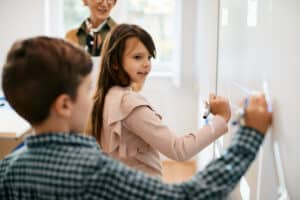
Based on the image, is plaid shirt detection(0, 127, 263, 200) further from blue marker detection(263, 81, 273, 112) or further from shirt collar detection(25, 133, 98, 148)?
blue marker detection(263, 81, 273, 112)

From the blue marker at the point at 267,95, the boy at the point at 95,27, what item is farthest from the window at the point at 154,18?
the blue marker at the point at 267,95

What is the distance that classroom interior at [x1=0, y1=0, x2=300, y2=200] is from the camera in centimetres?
80

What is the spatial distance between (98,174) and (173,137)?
489mm

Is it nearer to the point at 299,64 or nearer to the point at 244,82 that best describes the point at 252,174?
the point at 244,82

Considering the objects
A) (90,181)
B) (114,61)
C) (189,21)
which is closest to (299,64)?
(90,181)

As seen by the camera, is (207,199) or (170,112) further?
(170,112)

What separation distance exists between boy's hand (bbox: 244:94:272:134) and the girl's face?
0.57 metres

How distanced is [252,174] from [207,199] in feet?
1.36

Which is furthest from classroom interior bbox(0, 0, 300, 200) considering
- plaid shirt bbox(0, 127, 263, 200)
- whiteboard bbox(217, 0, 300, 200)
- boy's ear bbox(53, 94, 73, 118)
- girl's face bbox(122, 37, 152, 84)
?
boy's ear bbox(53, 94, 73, 118)

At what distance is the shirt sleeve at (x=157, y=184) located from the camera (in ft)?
2.39

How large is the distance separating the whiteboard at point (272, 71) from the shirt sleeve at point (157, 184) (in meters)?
0.10

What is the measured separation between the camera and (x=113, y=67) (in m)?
1.34

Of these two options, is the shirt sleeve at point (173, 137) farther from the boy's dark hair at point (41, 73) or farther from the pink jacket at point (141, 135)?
the boy's dark hair at point (41, 73)

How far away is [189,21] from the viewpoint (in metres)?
3.24
